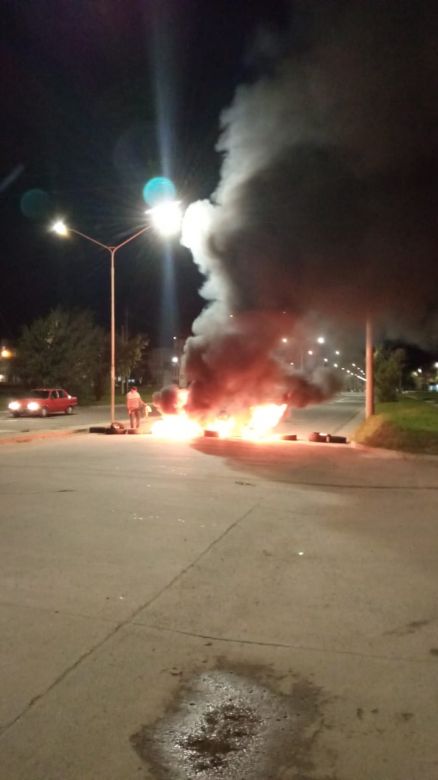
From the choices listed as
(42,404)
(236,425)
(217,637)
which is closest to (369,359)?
(236,425)

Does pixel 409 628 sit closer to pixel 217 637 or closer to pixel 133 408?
pixel 217 637

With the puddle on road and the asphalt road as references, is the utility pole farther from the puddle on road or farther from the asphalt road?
the puddle on road

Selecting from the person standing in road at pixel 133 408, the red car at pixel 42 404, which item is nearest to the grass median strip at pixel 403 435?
the person standing in road at pixel 133 408

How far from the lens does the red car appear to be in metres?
33.2

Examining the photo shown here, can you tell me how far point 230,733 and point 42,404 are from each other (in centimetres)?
3164

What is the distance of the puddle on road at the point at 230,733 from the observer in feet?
10.0

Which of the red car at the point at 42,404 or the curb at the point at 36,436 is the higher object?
the red car at the point at 42,404

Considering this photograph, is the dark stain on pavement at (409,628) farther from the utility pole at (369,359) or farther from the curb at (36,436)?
the utility pole at (369,359)

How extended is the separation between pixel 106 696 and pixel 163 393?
20.6 metres

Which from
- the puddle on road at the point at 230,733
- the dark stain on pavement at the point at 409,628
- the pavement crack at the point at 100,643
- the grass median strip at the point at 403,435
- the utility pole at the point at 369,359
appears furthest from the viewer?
the utility pole at the point at 369,359

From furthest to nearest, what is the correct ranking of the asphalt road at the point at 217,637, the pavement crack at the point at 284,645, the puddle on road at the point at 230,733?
the pavement crack at the point at 284,645
the asphalt road at the point at 217,637
the puddle on road at the point at 230,733

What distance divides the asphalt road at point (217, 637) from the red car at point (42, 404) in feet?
79.9

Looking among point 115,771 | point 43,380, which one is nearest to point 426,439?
point 115,771

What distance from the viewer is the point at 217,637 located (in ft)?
15.1
